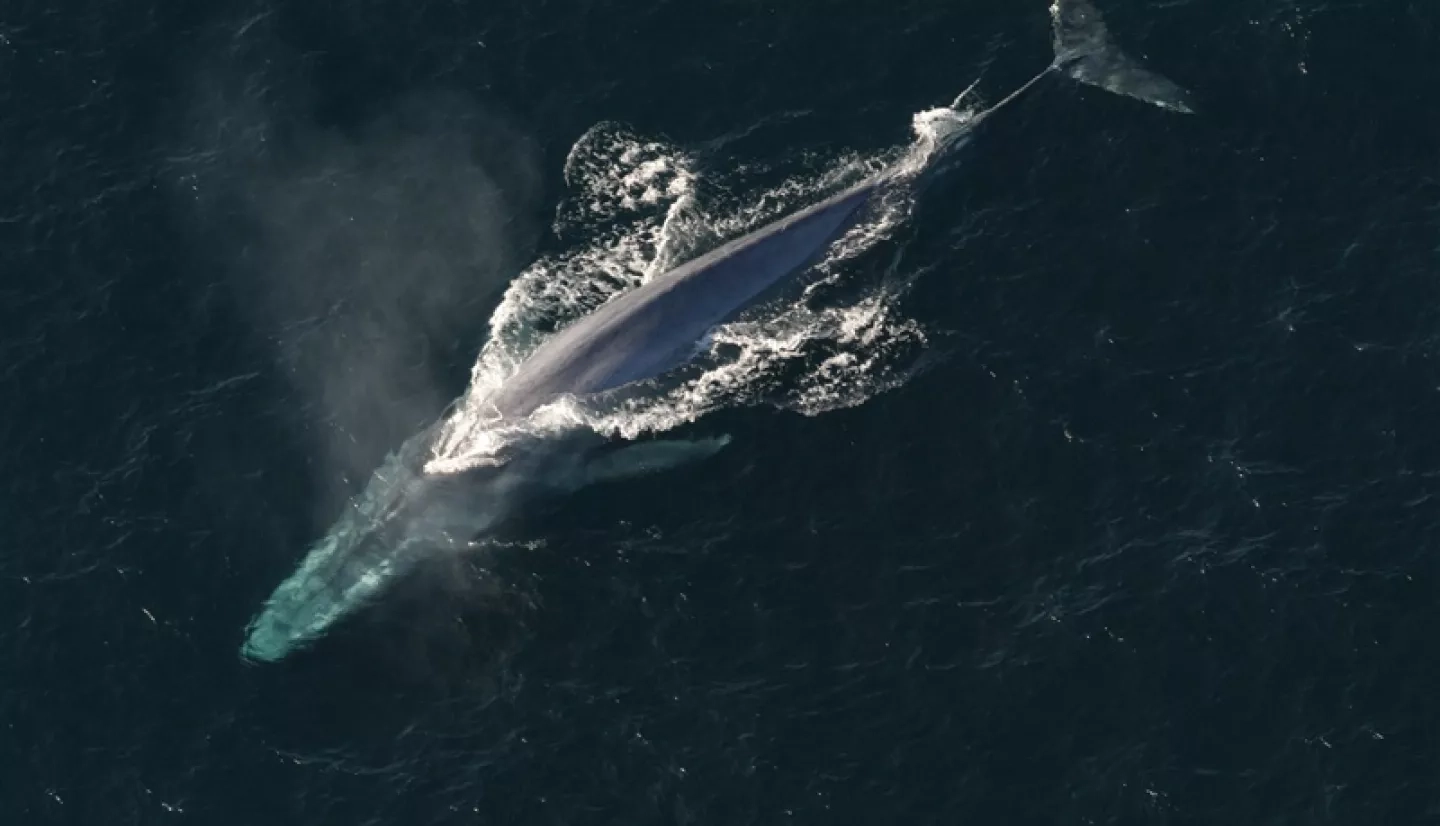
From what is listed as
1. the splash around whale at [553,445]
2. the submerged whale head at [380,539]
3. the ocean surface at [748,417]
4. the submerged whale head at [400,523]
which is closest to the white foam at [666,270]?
the ocean surface at [748,417]

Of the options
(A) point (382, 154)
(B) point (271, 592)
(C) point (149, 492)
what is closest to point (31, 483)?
(C) point (149, 492)

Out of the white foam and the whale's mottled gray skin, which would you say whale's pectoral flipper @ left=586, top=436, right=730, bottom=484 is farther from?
the whale's mottled gray skin

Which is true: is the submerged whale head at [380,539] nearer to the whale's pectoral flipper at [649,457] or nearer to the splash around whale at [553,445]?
the splash around whale at [553,445]

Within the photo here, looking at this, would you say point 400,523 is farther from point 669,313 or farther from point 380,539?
point 669,313

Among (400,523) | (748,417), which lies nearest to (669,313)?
(748,417)

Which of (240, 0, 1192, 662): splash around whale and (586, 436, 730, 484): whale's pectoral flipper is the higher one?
(240, 0, 1192, 662): splash around whale

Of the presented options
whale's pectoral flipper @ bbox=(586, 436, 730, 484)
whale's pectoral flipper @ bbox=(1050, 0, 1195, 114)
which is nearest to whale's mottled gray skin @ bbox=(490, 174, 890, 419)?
whale's pectoral flipper @ bbox=(586, 436, 730, 484)

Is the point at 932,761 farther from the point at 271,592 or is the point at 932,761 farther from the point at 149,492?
the point at 149,492
